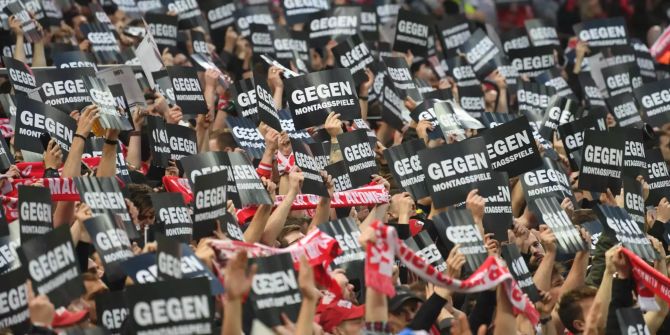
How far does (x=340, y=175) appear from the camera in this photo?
10516 millimetres

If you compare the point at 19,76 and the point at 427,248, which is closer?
the point at 427,248

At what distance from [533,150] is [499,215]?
0.86 meters

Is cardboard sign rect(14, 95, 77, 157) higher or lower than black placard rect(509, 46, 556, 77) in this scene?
higher

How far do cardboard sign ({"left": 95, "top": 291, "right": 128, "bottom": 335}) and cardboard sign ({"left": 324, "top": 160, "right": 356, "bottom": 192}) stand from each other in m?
3.09

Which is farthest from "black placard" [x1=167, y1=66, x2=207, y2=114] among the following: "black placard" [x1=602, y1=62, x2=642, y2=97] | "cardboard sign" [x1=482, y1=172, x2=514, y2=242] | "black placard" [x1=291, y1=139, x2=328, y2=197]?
"black placard" [x1=602, y1=62, x2=642, y2=97]

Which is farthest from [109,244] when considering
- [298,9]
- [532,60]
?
[532,60]

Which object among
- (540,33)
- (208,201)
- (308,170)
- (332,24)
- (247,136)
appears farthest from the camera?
(540,33)

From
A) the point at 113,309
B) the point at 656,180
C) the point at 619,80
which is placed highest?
the point at 113,309

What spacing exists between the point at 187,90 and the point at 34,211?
12.7ft

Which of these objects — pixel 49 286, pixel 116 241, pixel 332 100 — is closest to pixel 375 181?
pixel 332 100

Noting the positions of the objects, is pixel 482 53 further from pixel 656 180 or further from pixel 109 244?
pixel 109 244

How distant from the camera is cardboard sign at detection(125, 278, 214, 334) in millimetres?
6871

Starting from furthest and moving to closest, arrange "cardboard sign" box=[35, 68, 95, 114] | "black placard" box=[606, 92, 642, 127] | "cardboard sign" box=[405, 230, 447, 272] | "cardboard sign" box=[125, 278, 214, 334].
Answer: "black placard" box=[606, 92, 642, 127]
"cardboard sign" box=[35, 68, 95, 114]
"cardboard sign" box=[405, 230, 447, 272]
"cardboard sign" box=[125, 278, 214, 334]

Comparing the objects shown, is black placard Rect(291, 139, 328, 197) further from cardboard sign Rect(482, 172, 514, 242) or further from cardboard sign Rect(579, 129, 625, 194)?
cardboard sign Rect(579, 129, 625, 194)
